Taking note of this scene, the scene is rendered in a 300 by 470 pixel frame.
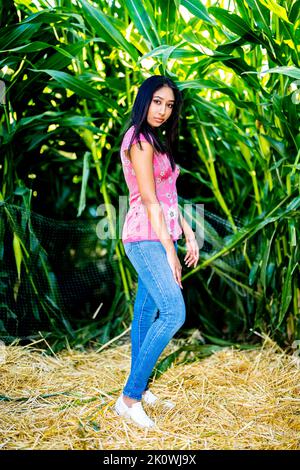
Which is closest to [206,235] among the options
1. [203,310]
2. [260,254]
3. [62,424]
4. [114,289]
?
[260,254]

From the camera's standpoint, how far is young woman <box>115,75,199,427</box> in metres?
1.25

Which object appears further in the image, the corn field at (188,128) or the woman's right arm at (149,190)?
the corn field at (188,128)

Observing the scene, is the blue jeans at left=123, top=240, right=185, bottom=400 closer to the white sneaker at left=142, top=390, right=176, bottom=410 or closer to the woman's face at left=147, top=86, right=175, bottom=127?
the white sneaker at left=142, top=390, right=176, bottom=410

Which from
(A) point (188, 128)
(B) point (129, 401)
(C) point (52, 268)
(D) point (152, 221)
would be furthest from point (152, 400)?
(A) point (188, 128)

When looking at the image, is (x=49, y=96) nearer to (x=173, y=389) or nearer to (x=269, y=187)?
(x=269, y=187)

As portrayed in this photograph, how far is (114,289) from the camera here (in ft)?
7.09

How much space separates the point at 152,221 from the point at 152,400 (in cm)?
50

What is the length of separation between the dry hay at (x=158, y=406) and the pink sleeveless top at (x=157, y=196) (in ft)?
1.43

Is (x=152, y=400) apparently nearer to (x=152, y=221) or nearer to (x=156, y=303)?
(x=156, y=303)

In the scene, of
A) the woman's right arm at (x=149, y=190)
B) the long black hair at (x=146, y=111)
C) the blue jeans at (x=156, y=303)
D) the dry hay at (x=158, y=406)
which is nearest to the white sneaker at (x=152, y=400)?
the dry hay at (x=158, y=406)

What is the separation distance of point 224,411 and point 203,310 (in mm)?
647

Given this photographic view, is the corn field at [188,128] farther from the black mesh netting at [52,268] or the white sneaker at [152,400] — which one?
the white sneaker at [152,400]

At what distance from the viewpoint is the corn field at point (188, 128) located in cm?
154
